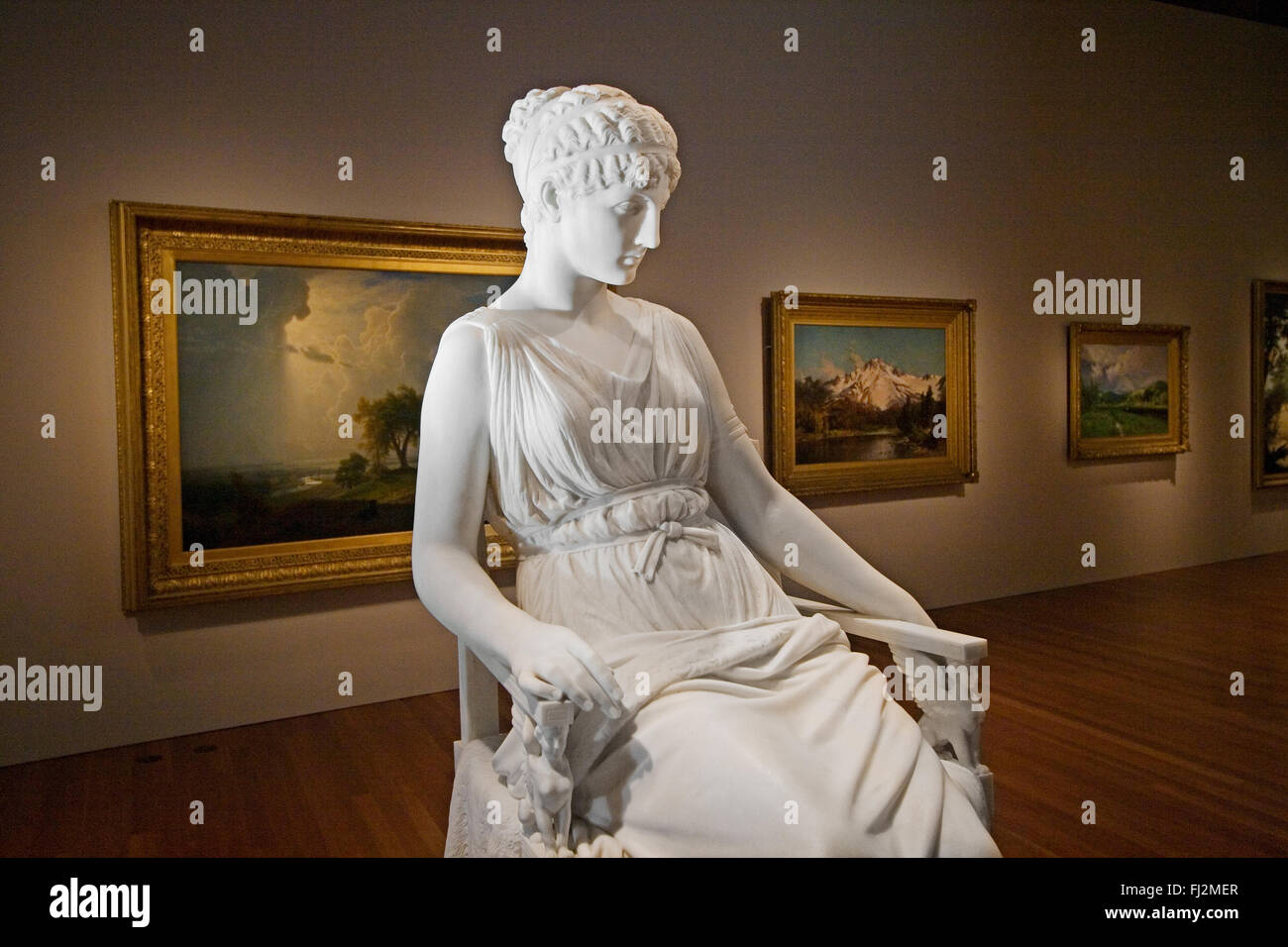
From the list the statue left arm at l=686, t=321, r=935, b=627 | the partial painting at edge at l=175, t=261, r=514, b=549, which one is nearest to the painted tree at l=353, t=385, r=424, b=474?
the partial painting at edge at l=175, t=261, r=514, b=549

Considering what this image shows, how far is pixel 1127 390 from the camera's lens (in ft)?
27.7

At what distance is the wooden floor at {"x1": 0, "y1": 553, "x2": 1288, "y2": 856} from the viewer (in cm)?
348

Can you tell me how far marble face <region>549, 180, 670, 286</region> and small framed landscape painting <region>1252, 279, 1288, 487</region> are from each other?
374 inches

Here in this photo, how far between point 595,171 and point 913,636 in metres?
1.20

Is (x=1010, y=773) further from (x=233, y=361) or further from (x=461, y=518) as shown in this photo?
(x=233, y=361)

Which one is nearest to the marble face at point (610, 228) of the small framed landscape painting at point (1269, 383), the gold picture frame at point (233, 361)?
the gold picture frame at point (233, 361)

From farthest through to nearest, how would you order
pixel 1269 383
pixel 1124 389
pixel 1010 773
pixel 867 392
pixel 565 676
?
pixel 1269 383 < pixel 1124 389 < pixel 867 392 < pixel 1010 773 < pixel 565 676

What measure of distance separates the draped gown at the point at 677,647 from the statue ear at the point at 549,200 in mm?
248

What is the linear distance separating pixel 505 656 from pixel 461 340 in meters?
0.72

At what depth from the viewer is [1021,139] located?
7754 mm

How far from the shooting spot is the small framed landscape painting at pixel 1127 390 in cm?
812

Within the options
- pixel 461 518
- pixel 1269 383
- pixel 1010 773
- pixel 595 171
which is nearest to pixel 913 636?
pixel 461 518

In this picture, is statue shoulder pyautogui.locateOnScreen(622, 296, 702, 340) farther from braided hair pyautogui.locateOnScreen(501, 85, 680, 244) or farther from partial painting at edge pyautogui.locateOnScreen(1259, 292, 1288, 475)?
partial painting at edge pyautogui.locateOnScreen(1259, 292, 1288, 475)

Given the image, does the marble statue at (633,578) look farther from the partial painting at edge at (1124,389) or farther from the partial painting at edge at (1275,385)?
the partial painting at edge at (1275,385)
